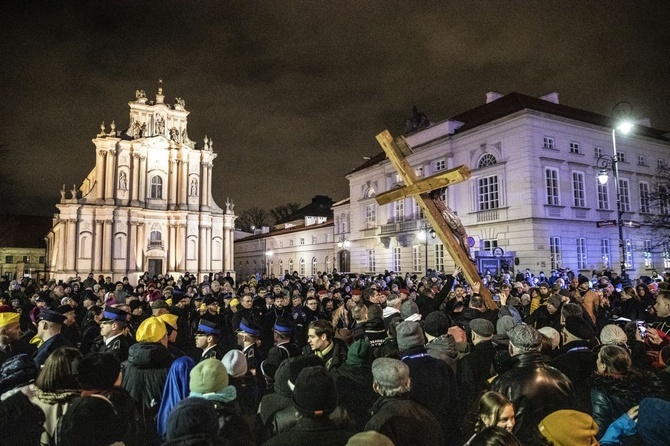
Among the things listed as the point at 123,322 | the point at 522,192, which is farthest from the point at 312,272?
the point at 123,322

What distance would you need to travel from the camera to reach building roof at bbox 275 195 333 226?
73312mm

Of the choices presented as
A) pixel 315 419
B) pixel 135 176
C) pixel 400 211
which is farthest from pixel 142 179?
pixel 315 419

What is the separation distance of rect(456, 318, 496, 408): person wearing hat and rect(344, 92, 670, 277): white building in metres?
19.8

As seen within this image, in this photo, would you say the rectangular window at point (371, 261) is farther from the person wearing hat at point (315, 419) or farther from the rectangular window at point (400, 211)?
the person wearing hat at point (315, 419)

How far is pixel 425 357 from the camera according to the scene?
468cm

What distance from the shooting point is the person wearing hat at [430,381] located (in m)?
4.45

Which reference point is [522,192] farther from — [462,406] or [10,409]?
[10,409]

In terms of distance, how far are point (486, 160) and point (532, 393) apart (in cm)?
2938

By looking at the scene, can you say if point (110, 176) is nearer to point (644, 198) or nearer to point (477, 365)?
point (644, 198)

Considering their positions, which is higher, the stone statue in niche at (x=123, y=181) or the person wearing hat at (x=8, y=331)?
the stone statue in niche at (x=123, y=181)

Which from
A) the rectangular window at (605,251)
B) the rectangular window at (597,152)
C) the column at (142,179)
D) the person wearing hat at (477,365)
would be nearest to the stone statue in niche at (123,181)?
the column at (142,179)

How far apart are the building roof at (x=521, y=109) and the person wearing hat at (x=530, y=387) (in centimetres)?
2725

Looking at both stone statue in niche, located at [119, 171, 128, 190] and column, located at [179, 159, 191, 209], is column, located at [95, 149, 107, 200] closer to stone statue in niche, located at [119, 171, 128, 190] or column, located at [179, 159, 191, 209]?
stone statue in niche, located at [119, 171, 128, 190]

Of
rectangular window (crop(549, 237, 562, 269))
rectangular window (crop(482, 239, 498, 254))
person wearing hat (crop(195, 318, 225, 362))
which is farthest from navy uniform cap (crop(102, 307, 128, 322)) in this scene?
rectangular window (crop(549, 237, 562, 269))
